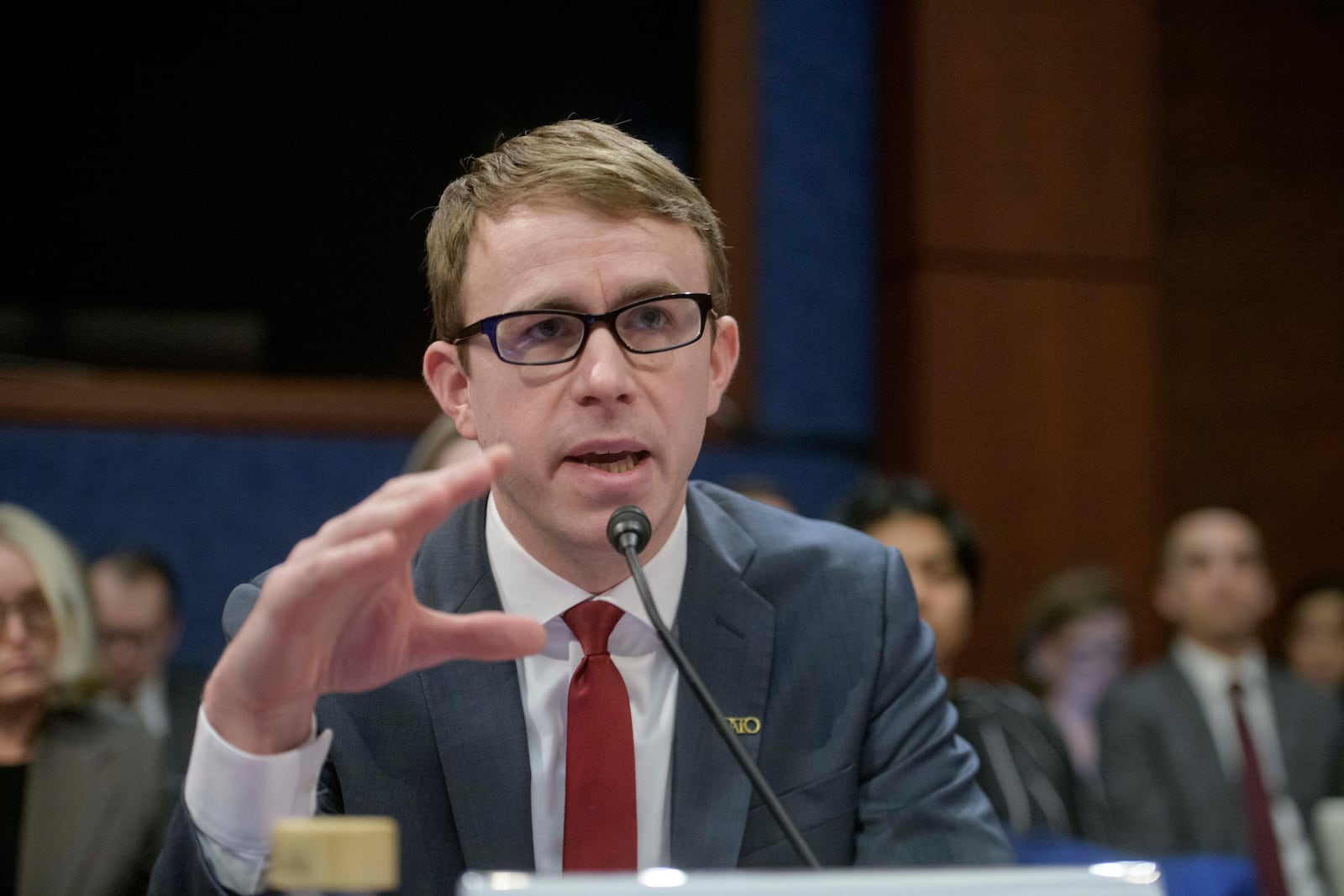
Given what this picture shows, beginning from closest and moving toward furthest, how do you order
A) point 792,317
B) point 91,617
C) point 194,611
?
point 91,617, point 194,611, point 792,317

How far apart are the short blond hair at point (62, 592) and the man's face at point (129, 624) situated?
1.11 metres

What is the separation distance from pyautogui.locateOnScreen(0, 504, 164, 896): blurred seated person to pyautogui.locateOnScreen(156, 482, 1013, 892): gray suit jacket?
3.48 ft

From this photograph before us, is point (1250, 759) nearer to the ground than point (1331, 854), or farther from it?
farther from it

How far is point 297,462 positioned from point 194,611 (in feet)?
1.53

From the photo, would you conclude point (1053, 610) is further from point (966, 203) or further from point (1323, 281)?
point (1323, 281)

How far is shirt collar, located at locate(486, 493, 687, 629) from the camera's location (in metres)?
1.37

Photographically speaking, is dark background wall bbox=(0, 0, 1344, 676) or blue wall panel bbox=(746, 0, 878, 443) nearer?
dark background wall bbox=(0, 0, 1344, 676)

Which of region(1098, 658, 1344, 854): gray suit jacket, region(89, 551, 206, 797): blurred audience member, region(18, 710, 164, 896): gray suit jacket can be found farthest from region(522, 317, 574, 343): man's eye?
region(1098, 658, 1344, 854): gray suit jacket

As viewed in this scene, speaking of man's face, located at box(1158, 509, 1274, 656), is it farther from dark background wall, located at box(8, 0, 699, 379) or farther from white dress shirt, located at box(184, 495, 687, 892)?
white dress shirt, located at box(184, 495, 687, 892)

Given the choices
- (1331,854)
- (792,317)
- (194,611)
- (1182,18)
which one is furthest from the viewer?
(1182,18)

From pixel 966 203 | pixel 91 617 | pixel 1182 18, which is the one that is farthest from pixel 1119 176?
pixel 91 617

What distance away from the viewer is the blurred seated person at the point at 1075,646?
393 centimetres

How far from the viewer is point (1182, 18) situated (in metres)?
5.00

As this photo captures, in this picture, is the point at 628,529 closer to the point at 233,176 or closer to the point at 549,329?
the point at 549,329
